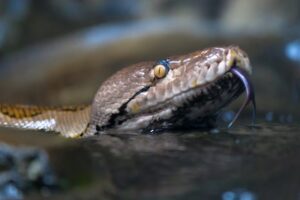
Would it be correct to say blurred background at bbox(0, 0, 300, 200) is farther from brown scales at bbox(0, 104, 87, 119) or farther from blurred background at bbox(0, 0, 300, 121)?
brown scales at bbox(0, 104, 87, 119)

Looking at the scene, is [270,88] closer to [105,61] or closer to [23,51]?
[105,61]

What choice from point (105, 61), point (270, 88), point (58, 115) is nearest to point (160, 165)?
point (58, 115)

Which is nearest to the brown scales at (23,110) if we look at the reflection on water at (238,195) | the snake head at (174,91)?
the snake head at (174,91)

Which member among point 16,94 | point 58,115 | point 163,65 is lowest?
point 16,94

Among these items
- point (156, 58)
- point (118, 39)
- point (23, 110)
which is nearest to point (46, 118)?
point (23, 110)

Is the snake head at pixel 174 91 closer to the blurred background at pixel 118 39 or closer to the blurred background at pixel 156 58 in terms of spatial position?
the blurred background at pixel 156 58

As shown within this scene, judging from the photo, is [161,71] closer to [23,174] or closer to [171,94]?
[171,94]

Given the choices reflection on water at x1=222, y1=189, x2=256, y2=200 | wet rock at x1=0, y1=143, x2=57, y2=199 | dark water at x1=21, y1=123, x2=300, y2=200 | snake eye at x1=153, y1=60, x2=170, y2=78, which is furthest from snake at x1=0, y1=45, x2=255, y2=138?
wet rock at x1=0, y1=143, x2=57, y2=199
